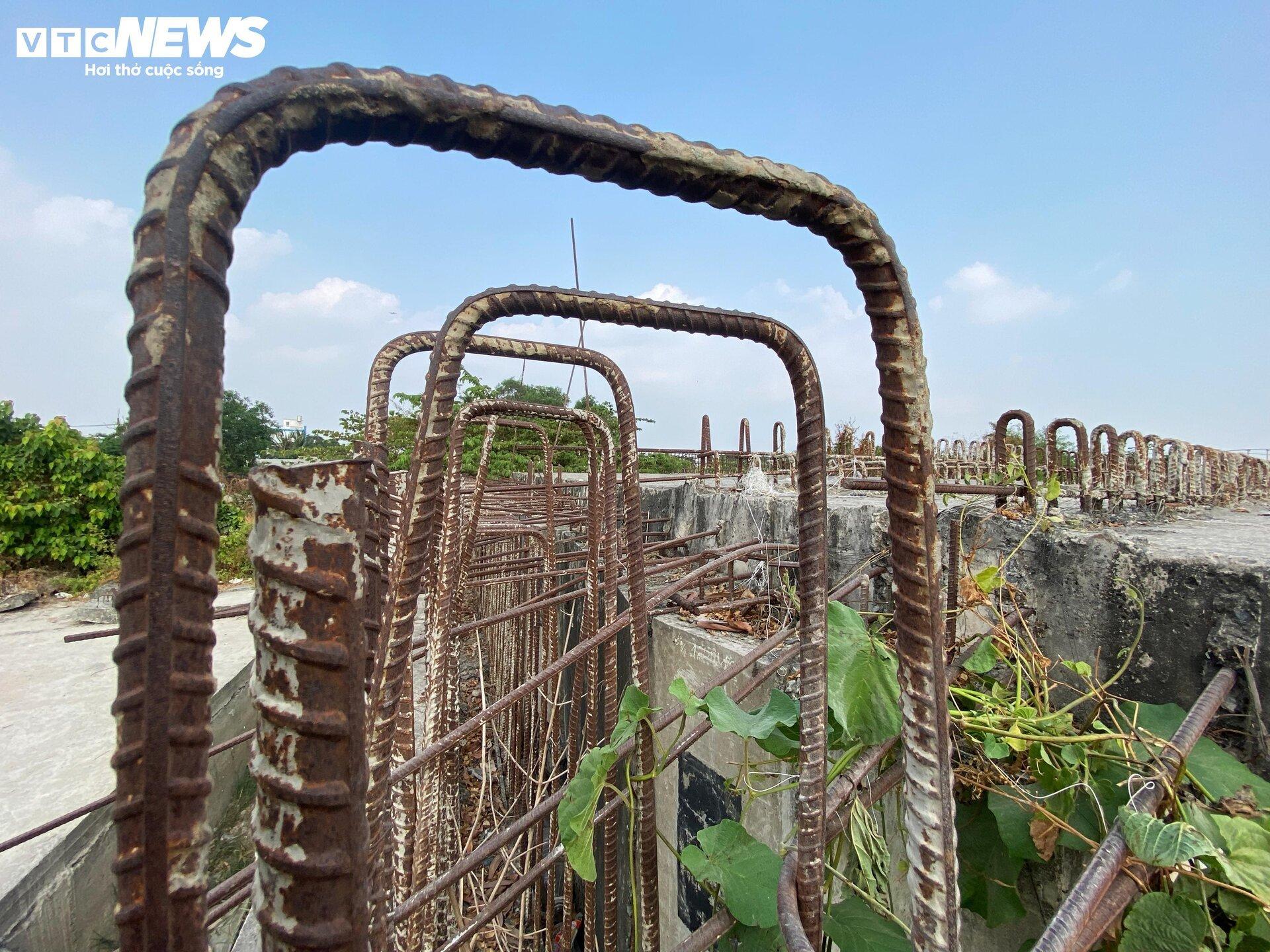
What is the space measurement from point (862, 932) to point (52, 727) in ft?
19.7

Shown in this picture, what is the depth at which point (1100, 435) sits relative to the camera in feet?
7.97

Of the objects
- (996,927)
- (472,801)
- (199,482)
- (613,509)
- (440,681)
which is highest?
(199,482)

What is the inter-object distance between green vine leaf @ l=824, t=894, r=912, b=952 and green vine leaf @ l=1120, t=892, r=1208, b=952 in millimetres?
328

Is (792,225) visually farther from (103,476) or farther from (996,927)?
(103,476)

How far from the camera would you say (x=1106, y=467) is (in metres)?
2.20

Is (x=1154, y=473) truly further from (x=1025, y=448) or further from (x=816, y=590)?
(x=816, y=590)

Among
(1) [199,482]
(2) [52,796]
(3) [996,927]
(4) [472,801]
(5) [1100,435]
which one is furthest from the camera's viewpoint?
(4) [472,801]

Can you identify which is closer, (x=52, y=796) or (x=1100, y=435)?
(x=1100, y=435)

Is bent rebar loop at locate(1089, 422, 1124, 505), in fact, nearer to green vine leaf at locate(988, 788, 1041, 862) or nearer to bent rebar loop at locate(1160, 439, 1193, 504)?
bent rebar loop at locate(1160, 439, 1193, 504)

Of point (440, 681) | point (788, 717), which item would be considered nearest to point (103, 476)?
point (440, 681)

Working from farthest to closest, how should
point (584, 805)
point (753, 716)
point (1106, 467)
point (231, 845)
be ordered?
point (231, 845) → point (1106, 467) → point (753, 716) → point (584, 805)

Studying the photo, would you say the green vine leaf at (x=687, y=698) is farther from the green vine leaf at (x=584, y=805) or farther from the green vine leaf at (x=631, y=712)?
the green vine leaf at (x=584, y=805)

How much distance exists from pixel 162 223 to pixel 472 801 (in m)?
5.41

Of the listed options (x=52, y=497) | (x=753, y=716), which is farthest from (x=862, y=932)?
(x=52, y=497)
